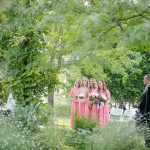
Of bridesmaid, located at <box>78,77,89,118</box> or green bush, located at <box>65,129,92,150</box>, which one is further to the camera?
bridesmaid, located at <box>78,77,89,118</box>

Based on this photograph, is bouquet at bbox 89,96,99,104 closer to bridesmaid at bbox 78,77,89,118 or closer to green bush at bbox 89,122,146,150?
bridesmaid at bbox 78,77,89,118

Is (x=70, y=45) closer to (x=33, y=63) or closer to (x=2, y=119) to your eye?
(x=2, y=119)

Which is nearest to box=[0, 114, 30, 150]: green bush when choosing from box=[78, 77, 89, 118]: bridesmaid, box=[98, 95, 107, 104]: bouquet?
box=[78, 77, 89, 118]: bridesmaid

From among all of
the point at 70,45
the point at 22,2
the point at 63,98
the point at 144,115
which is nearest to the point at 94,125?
the point at 144,115

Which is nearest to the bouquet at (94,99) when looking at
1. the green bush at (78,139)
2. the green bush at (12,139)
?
the green bush at (78,139)

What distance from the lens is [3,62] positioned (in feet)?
23.4

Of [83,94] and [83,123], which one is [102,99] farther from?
[83,123]

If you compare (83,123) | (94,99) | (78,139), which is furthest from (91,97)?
(78,139)

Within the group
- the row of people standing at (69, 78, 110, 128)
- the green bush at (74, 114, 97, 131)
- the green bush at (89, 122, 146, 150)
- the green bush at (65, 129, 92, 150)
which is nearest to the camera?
the green bush at (89, 122, 146, 150)

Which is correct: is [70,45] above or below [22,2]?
below

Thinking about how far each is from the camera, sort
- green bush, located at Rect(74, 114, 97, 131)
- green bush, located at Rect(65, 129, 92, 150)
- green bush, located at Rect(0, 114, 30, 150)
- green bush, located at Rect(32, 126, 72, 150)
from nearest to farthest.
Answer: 1. green bush, located at Rect(0, 114, 30, 150)
2. green bush, located at Rect(32, 126, 72, 150)
3. green bush, located at Rect(65, 129, 92, 150)
4. green bush, located at Rect(74, 114, 97, 131)

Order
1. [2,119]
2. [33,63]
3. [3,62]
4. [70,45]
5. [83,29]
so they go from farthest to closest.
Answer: [3,62]
[33,63]
[2,119]
[70,45]
[83,29]

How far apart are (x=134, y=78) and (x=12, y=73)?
32.5 feet

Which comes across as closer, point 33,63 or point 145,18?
point 145,18
